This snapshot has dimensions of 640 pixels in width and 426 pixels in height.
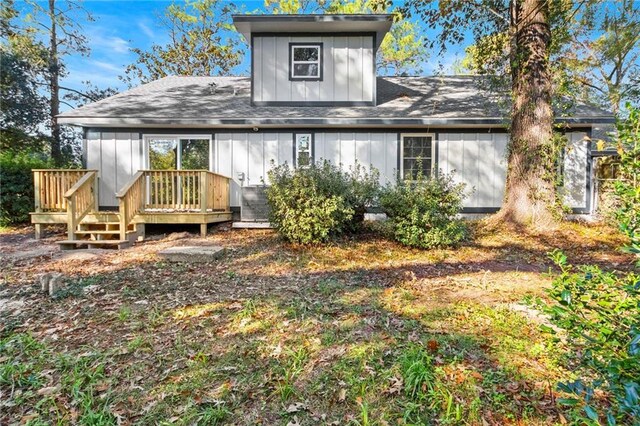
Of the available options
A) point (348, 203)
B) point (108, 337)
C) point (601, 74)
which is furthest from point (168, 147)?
point (601, 74)

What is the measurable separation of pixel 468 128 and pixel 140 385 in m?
9.54

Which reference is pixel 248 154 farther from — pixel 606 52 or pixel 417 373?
pixel 606 52

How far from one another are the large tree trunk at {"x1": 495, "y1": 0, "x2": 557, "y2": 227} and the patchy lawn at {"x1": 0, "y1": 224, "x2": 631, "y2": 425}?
7.97 ft

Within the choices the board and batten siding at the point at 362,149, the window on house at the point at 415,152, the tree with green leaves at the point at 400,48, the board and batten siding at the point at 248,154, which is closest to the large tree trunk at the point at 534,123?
the window on house at the point at 415,152

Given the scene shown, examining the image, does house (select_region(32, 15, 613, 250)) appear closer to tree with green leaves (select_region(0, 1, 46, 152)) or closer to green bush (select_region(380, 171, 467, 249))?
green bush (select_region(380, 171, 467, 249))

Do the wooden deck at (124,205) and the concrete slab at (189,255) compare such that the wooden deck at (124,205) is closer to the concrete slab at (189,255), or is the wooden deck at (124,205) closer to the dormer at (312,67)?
the concrete slab at (189,255)

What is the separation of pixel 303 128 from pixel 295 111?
1.77 feet

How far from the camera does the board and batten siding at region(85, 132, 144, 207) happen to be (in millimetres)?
9719

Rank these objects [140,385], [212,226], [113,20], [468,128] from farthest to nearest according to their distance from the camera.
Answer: [113,20] < [468,128] < [212,226] < [140,385]

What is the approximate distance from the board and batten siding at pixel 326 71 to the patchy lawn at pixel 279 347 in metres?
6.50

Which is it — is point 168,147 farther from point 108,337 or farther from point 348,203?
point 108,337

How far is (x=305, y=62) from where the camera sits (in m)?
10.3

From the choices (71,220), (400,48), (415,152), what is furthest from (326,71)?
(400,48)

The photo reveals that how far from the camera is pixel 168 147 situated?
9.88 metres
